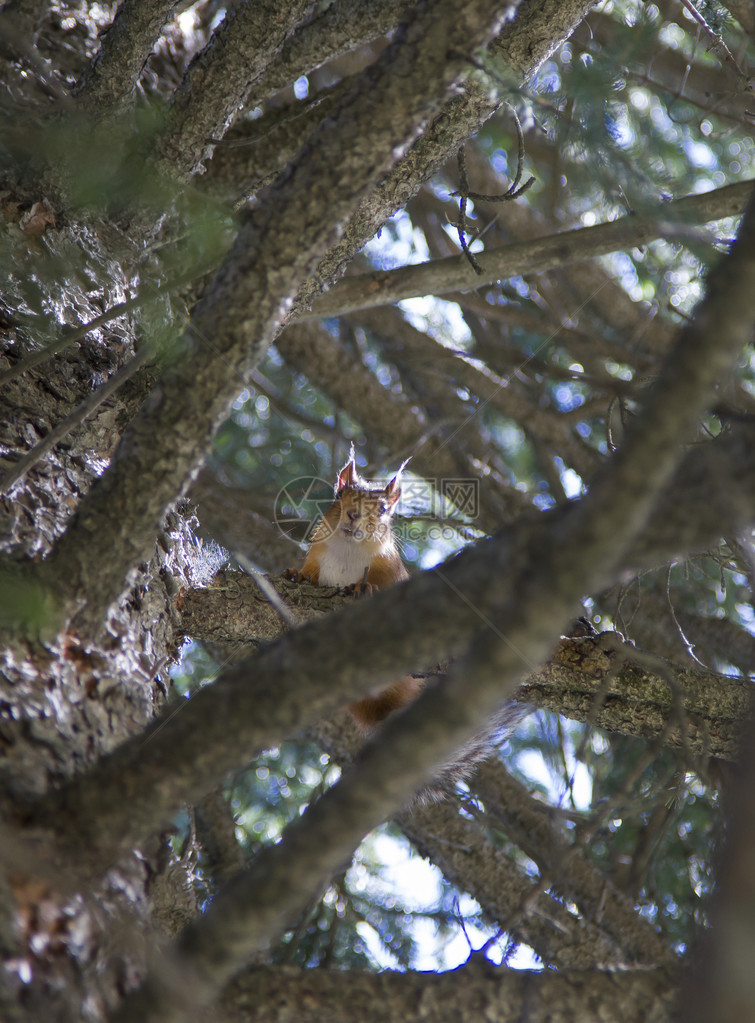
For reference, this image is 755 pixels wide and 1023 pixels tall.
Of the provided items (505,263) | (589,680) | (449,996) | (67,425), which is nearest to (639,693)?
(589,680)

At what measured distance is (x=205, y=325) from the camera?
1303mm

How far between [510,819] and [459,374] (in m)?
1.91

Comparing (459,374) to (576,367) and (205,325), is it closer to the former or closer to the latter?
(576,367)

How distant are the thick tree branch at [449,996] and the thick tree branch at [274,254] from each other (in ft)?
2.32

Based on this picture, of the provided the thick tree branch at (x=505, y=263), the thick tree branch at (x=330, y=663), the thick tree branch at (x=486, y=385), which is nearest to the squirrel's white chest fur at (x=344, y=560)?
the thick tree branch at (x=486, y=385)

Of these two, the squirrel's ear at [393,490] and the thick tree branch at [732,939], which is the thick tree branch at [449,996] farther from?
the squirrel's ear at [393,490]

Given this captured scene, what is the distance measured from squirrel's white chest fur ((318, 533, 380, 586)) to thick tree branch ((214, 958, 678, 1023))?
6.75 ft

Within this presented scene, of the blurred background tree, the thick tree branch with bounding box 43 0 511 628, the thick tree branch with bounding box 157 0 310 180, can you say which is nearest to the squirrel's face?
the blurred background tree

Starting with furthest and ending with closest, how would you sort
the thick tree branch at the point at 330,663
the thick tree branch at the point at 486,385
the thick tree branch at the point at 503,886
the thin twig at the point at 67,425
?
the thick tree branch at the point at 486,385 < the thick tree branch at the point at 503,886 < the thin twig at the point at 67,425 < the thick tree branch at the point at 330,663

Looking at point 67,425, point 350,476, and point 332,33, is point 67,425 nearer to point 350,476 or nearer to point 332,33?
point 332,33

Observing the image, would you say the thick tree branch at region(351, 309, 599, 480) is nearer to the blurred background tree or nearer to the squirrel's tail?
the blurred background tree

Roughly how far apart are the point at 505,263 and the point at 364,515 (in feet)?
3.81

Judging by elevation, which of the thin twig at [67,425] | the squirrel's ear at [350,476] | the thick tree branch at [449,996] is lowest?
the thick tree branch at [449,996]

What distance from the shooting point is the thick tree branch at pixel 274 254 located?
4.22 ft
